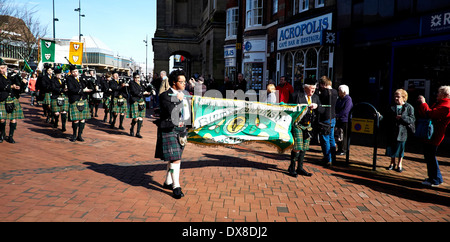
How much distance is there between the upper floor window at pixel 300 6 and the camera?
655 inches

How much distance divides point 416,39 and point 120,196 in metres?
10.8

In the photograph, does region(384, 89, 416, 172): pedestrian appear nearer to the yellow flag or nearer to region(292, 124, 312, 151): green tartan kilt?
region(292, 124, 312, 151): green tartan kilt

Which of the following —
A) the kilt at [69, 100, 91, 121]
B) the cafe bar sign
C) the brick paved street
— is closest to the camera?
the brick paved street

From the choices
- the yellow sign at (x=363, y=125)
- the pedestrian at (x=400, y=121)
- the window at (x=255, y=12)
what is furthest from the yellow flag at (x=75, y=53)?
the pedestrian at (x=400, y=121)

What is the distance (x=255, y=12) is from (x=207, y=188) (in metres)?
17.9

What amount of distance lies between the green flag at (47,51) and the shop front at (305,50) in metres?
11.9

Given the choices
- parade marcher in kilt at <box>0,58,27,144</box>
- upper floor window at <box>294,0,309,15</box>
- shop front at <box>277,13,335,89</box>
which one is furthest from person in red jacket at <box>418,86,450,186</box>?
upper floor window at <box>294,0,309,15</box>

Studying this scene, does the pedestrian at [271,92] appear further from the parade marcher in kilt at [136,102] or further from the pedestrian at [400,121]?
the parade marcher in kilt at [136,102]

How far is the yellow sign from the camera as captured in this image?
7.94 m

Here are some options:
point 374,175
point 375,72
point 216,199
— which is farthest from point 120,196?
point 375,72

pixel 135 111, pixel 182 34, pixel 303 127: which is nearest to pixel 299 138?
pixel 303 127

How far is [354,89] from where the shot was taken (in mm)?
14164

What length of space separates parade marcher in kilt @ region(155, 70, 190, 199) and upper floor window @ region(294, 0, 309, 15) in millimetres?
13298
